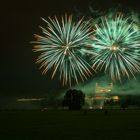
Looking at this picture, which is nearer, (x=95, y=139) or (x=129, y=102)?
(x=95, y=139)

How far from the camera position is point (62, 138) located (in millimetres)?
32781

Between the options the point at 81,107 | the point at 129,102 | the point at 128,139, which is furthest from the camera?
the point at 129,102

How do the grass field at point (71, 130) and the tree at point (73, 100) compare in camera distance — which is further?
the tree at point (73, 100)

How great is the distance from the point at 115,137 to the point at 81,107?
130m

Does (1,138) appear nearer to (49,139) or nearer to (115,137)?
(49,139)

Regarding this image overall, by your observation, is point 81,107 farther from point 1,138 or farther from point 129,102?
point 1,138

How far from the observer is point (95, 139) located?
32062 millimetres

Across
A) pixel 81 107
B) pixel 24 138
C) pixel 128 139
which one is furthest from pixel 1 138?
pixel 81 107

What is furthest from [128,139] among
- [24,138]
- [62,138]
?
[24,138]

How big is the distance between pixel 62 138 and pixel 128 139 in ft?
14.8

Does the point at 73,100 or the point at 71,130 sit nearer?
the point at 71,130

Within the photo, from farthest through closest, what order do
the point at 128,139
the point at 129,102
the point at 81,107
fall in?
the point at 129,102 → the point at 81,107 → the point at 128,139

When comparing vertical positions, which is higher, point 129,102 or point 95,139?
point 129,102

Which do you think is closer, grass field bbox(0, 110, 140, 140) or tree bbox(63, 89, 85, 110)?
grass field bbox(0, 110, 140, 140)
